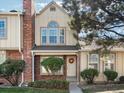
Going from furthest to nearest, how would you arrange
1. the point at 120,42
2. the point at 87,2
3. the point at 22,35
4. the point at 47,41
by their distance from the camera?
the point at 47,41, the point at 22,35, the point at 120,42, the point at 87,2

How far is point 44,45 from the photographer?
3419cm

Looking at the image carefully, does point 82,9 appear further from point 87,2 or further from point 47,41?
point 47,41

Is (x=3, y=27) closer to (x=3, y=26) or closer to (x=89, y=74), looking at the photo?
(x=3, y=26)

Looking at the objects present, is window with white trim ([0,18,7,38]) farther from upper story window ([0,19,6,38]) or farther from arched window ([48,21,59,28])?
arched window ([48,21,59,28])

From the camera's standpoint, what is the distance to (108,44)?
2502cm

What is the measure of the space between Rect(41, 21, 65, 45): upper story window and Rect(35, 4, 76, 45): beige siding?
36cm

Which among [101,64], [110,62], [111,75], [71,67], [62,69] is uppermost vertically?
[110,62]

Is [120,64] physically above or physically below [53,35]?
below

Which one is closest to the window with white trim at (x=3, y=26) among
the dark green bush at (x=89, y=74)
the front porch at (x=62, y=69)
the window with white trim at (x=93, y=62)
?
the front porch at (x=62, y=69)

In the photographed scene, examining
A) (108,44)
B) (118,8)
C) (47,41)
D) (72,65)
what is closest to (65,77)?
(72,65)

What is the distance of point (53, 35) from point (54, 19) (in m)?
1.46

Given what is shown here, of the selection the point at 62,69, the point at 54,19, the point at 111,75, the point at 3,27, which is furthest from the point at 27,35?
the point at 111,75

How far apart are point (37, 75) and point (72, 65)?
3.34 meters

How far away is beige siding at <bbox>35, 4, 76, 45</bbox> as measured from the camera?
112 ft
